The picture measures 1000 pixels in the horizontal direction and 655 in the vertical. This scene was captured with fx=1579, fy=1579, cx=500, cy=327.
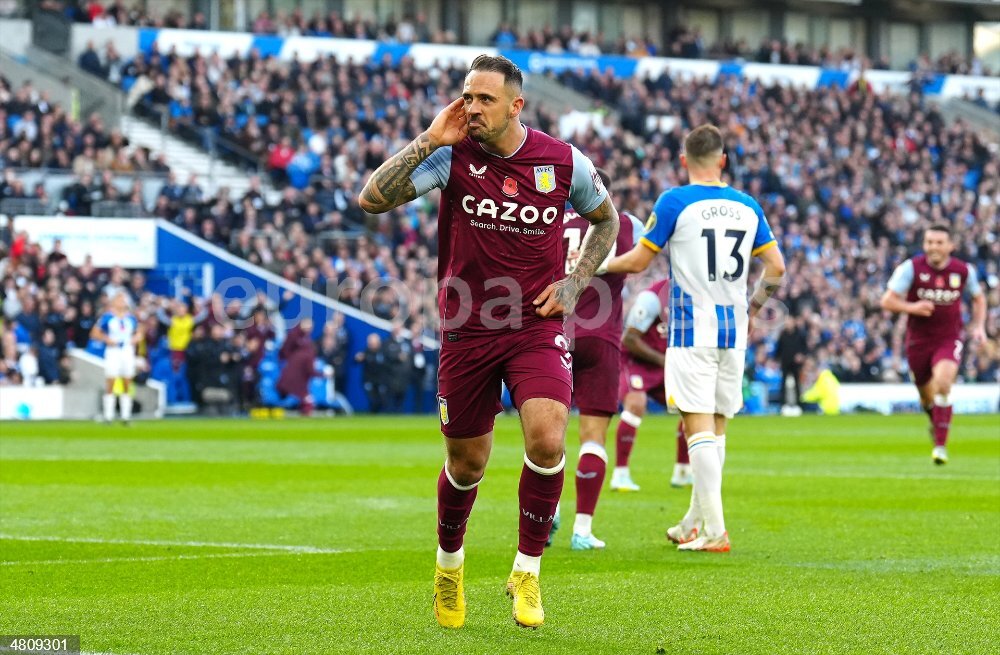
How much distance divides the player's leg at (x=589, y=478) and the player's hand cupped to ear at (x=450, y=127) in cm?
350

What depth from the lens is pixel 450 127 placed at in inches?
257

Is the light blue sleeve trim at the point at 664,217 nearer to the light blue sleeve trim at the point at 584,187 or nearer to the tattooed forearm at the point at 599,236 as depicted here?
the tattooed forearm at the point at 599,236

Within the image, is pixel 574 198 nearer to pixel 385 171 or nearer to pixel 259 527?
pixel 385 171

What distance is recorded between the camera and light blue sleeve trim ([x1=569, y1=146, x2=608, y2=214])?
6.98m

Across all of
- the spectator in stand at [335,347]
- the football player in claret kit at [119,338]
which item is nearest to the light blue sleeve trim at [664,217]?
the football player in claret kit at [119,338]

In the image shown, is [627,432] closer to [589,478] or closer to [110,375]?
[589,478]

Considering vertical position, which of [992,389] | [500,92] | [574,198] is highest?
[500,92]

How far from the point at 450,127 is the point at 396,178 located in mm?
308

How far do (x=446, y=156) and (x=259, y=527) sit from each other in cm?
452

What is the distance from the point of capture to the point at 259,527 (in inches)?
415

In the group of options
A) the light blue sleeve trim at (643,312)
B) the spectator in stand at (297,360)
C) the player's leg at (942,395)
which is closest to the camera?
the light blue sleeve trim at (643,312)

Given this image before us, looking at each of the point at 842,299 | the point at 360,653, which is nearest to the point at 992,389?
the point at 842,299

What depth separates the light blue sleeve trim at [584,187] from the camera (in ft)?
22.9

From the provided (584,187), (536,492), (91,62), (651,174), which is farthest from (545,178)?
(651,174)
